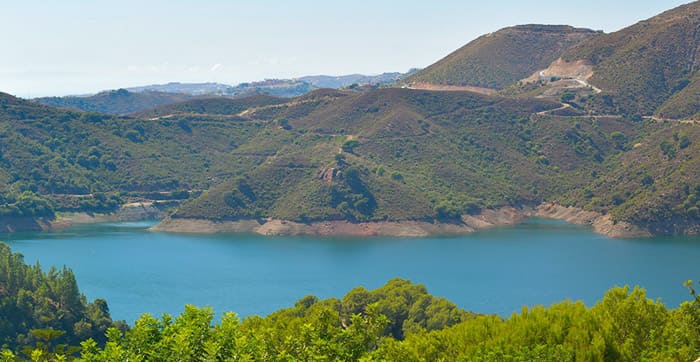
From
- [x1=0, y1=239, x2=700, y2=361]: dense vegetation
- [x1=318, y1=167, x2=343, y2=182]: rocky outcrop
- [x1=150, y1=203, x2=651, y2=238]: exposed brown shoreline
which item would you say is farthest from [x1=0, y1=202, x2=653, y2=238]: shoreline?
[x1=0, y1=239, x2=700, y2=361]: dense vegetation

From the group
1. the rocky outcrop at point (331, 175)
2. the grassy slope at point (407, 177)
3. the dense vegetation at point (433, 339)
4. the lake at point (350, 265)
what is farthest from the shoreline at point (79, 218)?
the dense vegetation at point (433, 339)

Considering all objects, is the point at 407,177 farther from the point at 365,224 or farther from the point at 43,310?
the point at 43,310

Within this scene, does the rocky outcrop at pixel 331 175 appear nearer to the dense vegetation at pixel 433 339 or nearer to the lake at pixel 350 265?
the lake at pixel 350 265

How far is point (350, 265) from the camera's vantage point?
5108 inches

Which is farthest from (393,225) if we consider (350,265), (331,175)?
(350,265)

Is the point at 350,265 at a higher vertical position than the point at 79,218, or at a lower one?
lower

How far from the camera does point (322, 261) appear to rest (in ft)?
440

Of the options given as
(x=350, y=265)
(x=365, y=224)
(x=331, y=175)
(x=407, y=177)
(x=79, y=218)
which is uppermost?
(x=331, y=175)

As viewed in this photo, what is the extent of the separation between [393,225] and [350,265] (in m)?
32.6

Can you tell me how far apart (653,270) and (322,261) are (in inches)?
1850

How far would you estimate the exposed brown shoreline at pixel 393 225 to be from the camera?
159 metres

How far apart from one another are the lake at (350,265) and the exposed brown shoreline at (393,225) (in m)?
4.06

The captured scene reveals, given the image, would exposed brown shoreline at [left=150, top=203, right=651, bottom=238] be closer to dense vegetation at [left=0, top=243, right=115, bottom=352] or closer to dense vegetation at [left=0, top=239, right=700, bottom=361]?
dense vegetation at [left=0, top=243, right=115, bottom=352]

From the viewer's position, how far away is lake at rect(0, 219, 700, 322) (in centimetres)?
10700
